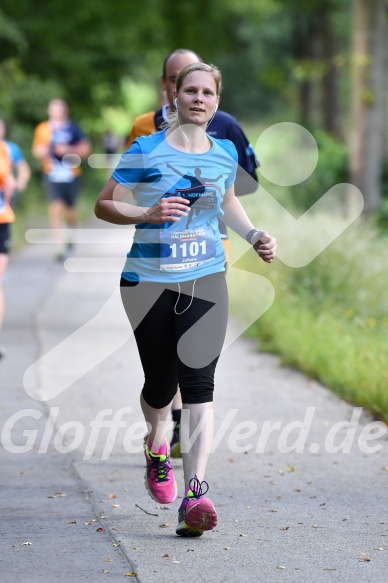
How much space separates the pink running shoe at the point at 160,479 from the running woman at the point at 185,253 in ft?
0.77

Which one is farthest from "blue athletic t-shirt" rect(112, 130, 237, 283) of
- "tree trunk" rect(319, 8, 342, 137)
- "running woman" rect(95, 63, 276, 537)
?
"tree trunk" rect(319, 8, 342, 137)

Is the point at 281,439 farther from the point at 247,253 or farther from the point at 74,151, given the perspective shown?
the point at 74,151

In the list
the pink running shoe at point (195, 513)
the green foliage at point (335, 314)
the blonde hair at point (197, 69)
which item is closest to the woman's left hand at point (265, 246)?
Result: the blonde hair at point (197, 69)

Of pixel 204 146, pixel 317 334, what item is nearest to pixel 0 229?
pixel 317 334

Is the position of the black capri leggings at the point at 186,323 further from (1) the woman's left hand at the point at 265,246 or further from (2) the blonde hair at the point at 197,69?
(2) the blonde hair at the point at 197,69

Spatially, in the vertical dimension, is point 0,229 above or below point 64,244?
above

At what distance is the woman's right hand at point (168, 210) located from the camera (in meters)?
4.83

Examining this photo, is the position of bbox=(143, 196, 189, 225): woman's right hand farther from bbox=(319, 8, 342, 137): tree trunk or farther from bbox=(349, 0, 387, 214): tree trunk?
bbox=(319, 8, 342, 137): tree trunk

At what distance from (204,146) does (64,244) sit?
1250 cm

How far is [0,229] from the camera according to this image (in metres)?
9.54

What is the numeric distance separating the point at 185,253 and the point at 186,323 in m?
0.30

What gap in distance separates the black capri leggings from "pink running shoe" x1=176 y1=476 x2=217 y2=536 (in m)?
0.37

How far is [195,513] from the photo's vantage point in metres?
4.88

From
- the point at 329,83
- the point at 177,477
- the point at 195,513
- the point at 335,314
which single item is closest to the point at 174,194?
the point at 195,513
